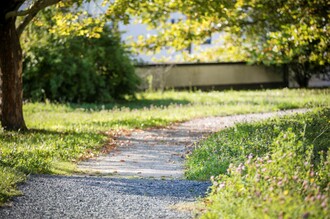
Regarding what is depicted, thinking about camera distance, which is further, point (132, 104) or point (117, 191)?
point (132, 104)

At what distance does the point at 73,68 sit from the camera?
22.1 metres

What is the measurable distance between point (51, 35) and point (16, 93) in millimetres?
8835

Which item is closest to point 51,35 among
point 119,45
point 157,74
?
point 119,45

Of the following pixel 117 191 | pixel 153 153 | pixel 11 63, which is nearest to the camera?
pixel 117 191

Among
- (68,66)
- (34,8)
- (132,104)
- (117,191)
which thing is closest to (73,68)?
(68,66)

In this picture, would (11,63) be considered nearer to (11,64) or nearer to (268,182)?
(11,64)

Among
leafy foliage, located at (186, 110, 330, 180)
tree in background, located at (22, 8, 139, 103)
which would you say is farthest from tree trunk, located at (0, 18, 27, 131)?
tree in background, located at (22, 8, 139, 103)

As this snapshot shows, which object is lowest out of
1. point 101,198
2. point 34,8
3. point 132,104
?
point 101,198

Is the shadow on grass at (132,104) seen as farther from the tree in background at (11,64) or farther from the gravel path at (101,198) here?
the gravel path at (101,198)

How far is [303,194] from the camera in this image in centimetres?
646

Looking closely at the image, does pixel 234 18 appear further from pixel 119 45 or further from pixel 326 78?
pixel 326 78

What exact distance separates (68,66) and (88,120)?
17.3 ft

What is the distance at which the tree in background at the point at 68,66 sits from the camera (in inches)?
876

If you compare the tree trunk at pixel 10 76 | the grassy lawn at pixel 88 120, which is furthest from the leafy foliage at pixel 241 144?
the tree trunk at pixel 10 76
